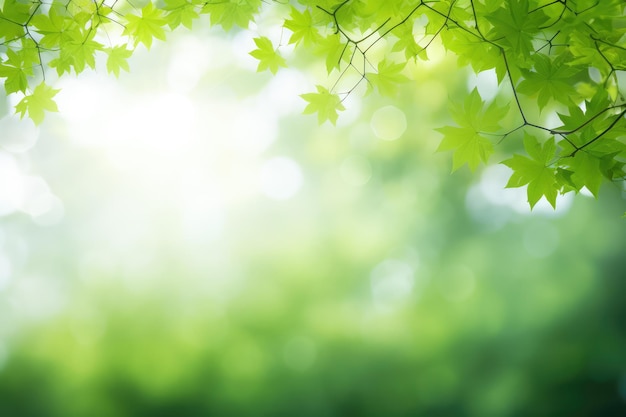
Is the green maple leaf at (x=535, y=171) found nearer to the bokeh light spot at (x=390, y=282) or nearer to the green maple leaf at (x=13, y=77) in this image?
the green maple leaf at (x=13, y=77)

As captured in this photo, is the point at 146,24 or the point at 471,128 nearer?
the point at 471,128

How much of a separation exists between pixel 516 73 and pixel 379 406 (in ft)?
17.1

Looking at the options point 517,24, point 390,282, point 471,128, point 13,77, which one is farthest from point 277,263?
point 517,24

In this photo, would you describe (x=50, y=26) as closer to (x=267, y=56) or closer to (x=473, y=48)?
(x=267, y=56)

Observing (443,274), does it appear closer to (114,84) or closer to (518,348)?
(518,348)

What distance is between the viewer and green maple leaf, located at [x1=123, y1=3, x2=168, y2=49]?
123cm

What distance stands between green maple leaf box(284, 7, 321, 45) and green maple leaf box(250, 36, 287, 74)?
0.36 feet

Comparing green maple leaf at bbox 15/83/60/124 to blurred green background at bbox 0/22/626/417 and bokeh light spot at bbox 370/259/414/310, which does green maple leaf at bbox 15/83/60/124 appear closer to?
blurred green background at bbox 0/22/626/417

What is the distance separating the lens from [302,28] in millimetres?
1139

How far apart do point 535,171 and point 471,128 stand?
0.14 metres

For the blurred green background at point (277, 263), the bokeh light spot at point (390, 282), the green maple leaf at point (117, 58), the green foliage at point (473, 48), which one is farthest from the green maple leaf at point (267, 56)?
the bokeh light spot at point (390, 282)

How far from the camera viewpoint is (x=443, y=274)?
5.99 metres

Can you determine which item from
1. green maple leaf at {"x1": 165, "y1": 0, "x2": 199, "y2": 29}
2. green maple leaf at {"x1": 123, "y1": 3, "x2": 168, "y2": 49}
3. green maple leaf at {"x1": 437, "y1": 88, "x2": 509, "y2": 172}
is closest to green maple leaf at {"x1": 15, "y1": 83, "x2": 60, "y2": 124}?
green maple leaf at {"x1": 123, "y1": 3, "x2": 168, "y2": 49}

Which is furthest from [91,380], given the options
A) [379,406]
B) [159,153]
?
[379,406]
